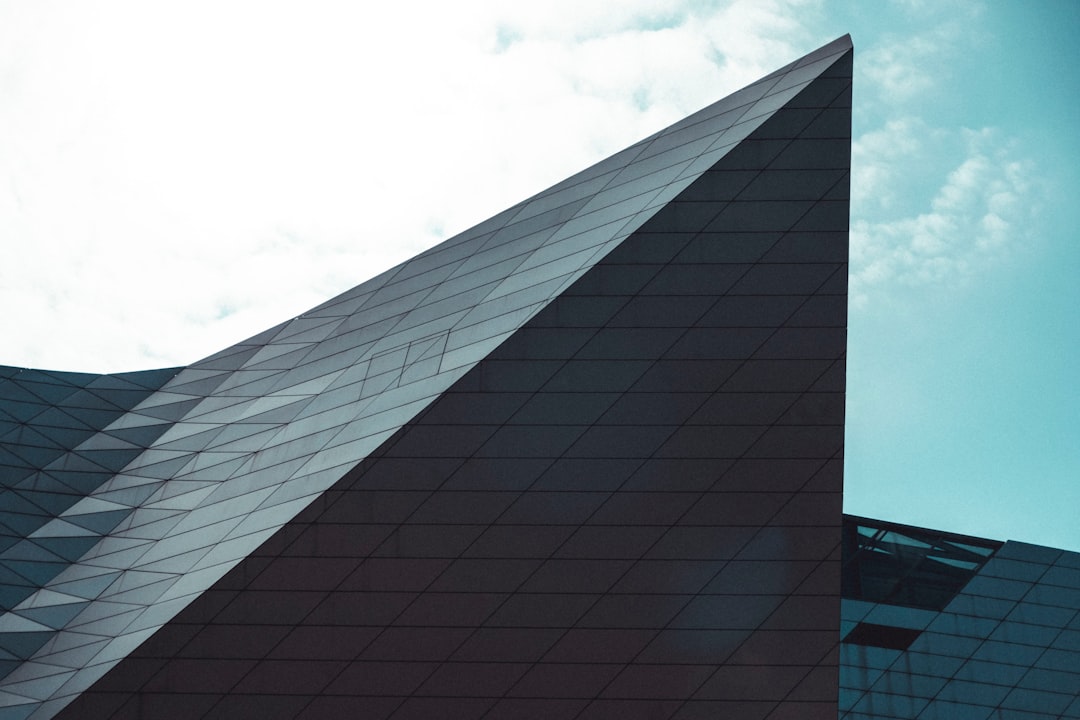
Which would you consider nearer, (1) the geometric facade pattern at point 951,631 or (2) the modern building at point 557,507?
(2) the modern building at point 557,507

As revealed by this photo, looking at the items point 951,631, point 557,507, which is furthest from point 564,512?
point 951,631

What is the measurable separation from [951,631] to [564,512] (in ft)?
65.7

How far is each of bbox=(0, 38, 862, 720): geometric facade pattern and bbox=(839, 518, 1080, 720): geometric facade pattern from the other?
15.1 m

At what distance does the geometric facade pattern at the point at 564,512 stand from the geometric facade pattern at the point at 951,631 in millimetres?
15114

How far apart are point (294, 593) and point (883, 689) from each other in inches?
844

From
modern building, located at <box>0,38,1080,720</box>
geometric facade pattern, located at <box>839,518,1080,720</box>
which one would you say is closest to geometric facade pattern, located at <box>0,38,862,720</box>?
modern building, located at <box>0,38,1080,720</box>

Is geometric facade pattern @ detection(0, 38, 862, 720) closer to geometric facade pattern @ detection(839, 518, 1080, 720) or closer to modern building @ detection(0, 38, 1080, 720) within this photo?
modern building @ detection(0, 38, 1080, 720)

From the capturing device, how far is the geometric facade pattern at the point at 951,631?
34.1 metres

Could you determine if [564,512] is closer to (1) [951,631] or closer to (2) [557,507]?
(2) [557,507]

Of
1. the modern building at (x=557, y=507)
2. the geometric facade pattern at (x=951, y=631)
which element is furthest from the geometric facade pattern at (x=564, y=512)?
the geometric facade pattern at (x=951, y=631)

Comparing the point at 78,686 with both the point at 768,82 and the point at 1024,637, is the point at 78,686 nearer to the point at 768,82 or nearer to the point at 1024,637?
the point at 768,82

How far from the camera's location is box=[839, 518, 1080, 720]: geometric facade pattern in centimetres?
3412

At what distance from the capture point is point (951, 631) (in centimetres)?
3500

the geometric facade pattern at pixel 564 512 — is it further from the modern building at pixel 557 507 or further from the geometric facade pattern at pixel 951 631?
the geometric facade pattern at pixel 951 631
